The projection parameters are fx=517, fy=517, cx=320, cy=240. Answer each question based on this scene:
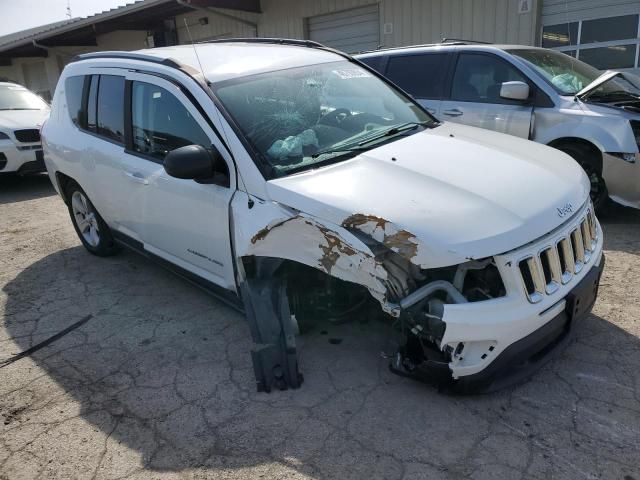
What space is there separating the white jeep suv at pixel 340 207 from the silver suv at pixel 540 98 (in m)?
1.76

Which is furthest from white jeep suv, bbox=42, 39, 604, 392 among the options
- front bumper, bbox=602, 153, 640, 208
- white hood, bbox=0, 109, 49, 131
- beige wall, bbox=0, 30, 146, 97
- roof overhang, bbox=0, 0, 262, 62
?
beige wall, bbox=0, 30, 146, 97

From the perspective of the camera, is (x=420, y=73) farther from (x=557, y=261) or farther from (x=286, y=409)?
(x=286, y=409)

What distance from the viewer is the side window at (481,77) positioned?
A: 18.0 feet

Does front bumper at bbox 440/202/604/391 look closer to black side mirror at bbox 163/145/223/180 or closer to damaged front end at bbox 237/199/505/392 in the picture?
damaged front end at bbox 237/199/505/392

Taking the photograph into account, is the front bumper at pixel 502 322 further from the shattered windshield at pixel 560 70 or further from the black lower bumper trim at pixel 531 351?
the shattered windshield at pixel 560 70

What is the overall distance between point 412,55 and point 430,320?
460 centimetres

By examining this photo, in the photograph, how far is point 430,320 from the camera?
2.37 meters

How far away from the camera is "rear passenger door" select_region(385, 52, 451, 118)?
19.4ft

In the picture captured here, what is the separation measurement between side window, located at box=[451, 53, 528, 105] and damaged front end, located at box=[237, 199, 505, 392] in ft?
11.3

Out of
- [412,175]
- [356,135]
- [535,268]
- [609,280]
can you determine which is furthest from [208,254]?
[609,280]

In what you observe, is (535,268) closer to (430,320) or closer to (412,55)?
(430,320)

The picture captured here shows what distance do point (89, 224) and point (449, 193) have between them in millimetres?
3852

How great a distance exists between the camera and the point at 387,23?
1048 centimetres

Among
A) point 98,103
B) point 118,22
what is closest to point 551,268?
point 98,103
